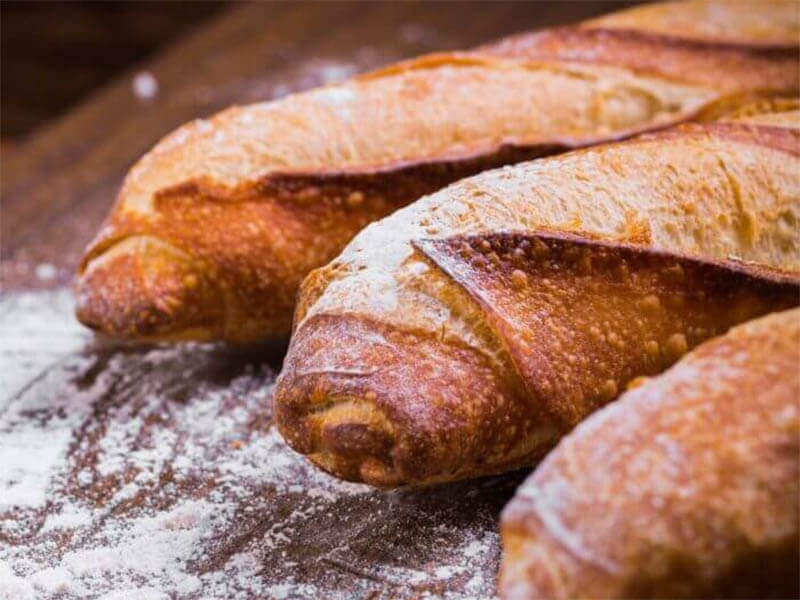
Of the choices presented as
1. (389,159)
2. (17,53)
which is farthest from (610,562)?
(17,53)

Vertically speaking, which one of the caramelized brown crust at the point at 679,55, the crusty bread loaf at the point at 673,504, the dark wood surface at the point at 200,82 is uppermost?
the caramelized brown crust at the point at 679,55

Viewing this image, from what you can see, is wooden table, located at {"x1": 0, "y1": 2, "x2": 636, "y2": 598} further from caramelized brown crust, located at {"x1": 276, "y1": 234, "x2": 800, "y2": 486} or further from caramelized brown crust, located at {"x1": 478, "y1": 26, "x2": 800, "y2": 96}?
caramelized brown crust, located at {"x1": 478, "y1": 26, "x2": 800, "y2": 96}

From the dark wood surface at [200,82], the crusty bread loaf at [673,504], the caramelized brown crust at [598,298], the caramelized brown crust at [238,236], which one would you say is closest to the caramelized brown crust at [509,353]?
the caramelized brown crust at [598,298]

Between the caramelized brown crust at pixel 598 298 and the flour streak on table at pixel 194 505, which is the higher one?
the caramelized brown crust at pixel 598 298

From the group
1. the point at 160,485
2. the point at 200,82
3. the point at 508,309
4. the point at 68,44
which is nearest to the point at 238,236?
the point at 160,485

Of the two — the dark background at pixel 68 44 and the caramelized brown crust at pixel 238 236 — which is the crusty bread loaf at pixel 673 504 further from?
the dark background at pixel 68 44

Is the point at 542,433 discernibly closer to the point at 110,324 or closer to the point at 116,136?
the point at 110,324
